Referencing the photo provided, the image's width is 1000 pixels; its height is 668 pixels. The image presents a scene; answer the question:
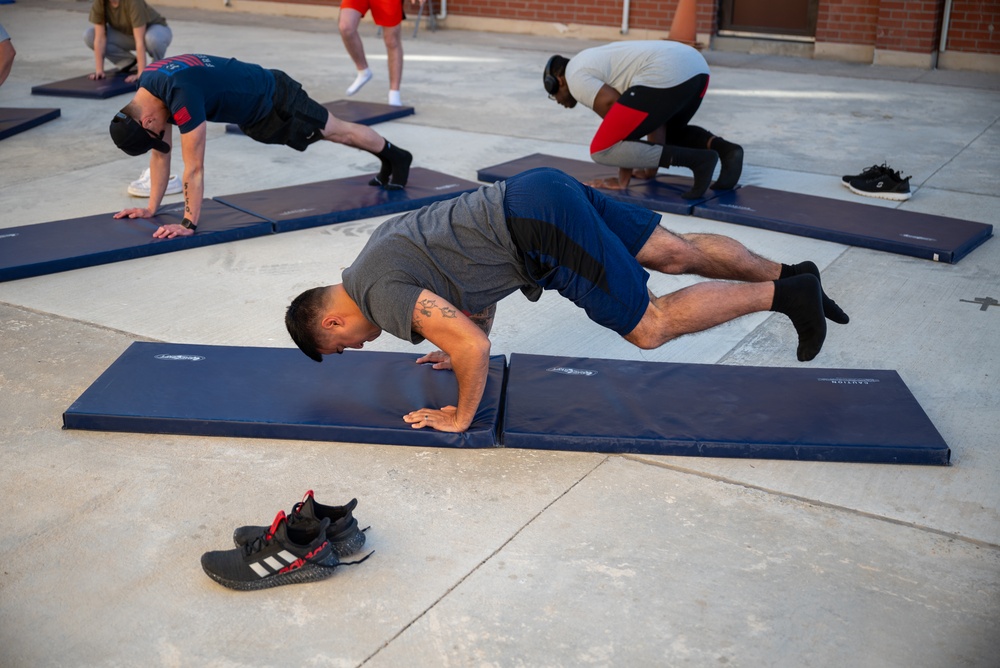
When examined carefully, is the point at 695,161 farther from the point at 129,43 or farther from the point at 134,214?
the point at 129,43

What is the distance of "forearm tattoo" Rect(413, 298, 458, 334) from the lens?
2941 mm

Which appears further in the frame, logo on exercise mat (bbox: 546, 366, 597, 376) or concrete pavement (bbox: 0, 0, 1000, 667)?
logo on exercise mat (bbox: 546, 366, 597, 376)

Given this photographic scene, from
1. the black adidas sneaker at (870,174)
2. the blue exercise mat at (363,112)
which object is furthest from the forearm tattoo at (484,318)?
the blue exercise mat at (363,112)

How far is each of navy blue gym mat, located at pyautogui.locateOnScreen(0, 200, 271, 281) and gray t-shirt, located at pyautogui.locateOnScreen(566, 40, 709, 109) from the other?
1.91m

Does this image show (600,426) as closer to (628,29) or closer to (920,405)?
(920,405)

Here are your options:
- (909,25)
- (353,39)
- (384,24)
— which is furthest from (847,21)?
(353,39)

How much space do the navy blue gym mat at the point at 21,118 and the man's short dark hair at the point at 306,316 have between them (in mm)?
5190

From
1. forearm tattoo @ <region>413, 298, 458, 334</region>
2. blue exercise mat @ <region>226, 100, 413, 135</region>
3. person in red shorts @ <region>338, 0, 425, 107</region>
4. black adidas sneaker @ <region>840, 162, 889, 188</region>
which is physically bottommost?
forearm tattoo @ <region>413, 298, 458, 334</region>

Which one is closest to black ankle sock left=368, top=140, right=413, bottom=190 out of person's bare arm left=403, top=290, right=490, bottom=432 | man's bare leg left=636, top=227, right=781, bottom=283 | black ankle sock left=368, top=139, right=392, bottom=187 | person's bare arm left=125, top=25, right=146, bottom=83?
black ankle sock left=368, top=139, right=392, bottom=187

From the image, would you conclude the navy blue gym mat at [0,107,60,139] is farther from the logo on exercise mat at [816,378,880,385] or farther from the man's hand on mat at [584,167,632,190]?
the logo on exercise mat at [816,378,880,385]

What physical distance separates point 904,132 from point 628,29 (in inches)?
165

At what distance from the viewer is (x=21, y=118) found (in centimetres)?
750

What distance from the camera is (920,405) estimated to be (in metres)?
3.42

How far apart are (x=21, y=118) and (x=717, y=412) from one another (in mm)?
6315
